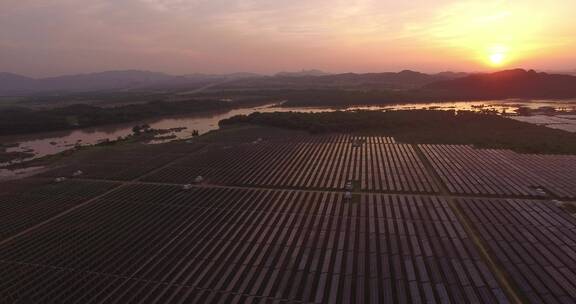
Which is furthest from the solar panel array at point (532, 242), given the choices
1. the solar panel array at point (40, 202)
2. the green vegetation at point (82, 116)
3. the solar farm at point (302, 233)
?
the green vegetation at point (82, 116)

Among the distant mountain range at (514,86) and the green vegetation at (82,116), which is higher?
the distant mountain range at (514,86)

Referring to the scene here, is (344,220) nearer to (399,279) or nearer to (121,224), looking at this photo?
(399,279)

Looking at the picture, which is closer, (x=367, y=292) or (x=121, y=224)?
(x=367, y=292)

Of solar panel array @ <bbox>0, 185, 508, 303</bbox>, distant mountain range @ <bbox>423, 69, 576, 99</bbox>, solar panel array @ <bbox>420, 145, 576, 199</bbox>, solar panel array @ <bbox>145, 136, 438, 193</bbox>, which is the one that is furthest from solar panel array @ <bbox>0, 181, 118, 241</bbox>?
distant mountain range @ <bbox>423, 69, 576, 99</bbox>

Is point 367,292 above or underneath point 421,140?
underneath

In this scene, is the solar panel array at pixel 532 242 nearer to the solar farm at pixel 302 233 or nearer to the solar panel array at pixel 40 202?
the solar farm at pixel 302 233

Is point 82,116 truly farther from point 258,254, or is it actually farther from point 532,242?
point 532,242

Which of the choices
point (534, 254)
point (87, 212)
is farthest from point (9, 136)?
point (534, 254)
